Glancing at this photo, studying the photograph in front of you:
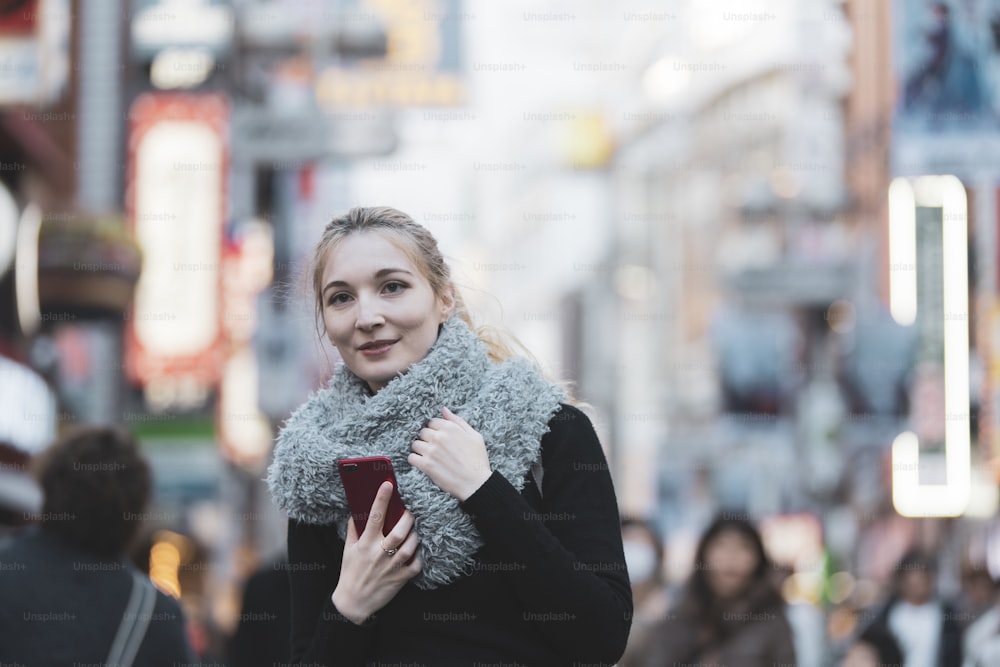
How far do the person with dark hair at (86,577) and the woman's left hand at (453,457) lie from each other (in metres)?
1.64

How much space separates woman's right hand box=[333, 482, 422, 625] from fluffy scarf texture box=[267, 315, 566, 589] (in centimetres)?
3

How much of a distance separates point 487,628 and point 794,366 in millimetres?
34335

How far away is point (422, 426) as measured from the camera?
273cm

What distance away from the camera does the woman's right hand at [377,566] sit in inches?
106

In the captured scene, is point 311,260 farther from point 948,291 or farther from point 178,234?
point 948,291

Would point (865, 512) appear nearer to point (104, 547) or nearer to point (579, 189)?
point (104, 547)

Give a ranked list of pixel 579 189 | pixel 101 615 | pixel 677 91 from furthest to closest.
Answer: pixel 579 189 → pixel 677 91 → pixel 101 615

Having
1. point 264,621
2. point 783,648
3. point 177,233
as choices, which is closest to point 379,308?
point 264,621

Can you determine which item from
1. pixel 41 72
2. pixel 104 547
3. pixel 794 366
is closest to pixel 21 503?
pixel 41 72

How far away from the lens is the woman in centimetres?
265

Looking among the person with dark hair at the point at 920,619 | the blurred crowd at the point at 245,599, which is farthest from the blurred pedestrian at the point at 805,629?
the person with dark hair at the point at 920,619

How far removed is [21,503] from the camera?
11.8 m

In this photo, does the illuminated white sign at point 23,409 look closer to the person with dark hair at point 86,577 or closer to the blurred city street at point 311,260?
the blurred city street at point 311,260

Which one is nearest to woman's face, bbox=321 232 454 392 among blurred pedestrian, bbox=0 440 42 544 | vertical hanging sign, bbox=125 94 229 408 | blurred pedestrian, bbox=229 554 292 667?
blurred pedestrian, bbox=229 554 292 667
